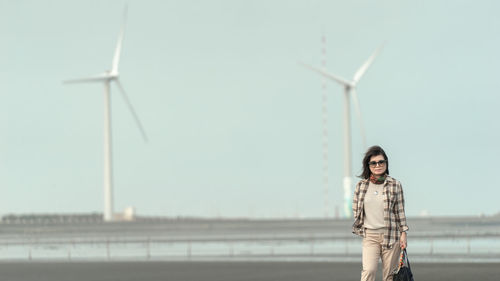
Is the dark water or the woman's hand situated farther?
the dark water

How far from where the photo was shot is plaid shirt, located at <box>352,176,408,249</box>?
12148mm

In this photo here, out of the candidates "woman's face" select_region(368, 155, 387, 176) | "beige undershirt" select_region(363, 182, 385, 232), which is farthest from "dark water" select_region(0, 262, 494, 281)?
"woman's face" select_region(368, 155, 387, 176)

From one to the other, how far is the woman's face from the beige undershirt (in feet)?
0.58

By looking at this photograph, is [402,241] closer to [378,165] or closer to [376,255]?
[376,255]

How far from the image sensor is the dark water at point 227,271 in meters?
23.2

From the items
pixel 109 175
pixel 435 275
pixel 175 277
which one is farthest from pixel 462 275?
pixel 109 175

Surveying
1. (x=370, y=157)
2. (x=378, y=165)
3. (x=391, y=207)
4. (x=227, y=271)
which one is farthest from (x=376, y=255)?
(x=227, y=271)

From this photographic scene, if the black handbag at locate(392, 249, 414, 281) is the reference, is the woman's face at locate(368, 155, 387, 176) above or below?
above

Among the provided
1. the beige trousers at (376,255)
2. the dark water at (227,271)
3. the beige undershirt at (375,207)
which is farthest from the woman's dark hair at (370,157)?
the dark water at (227,271)

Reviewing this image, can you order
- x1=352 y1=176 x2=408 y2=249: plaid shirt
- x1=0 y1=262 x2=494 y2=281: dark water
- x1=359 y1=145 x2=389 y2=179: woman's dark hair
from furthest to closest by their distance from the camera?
x1=0 y1=262 x2=494 y2=281: dark water < x1=359 y1=145 x2=389 y2=179: woman's dark hair < x1=352 y1=176 x2=408 y2=249: plaid shirt

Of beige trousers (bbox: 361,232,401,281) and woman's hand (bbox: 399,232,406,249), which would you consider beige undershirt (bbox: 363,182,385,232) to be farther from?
woman's hand (bbox: 399,232,406,249)

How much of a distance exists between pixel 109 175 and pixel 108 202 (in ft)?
26.7

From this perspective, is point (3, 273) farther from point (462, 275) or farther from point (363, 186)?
point (363, 186)

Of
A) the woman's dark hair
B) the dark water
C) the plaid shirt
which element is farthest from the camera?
the dark water
